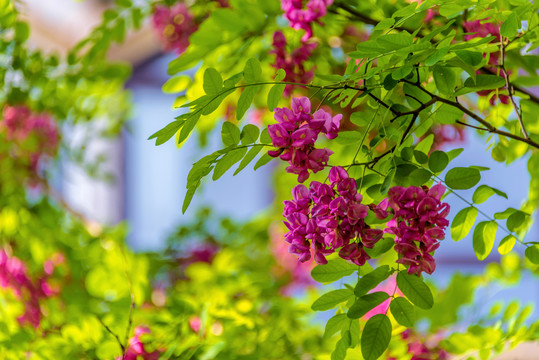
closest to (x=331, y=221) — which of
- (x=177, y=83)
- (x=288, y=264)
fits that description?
(x=177, y=83)

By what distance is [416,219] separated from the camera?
0.33 metres

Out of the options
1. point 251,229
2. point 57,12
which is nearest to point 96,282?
point 251,229

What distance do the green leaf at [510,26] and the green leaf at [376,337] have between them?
0.18 m

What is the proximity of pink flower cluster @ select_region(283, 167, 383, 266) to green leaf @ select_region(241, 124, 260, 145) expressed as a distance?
0.05 m

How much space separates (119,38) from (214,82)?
35 cm

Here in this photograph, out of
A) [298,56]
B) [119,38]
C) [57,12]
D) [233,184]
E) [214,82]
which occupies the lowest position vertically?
[214,82]

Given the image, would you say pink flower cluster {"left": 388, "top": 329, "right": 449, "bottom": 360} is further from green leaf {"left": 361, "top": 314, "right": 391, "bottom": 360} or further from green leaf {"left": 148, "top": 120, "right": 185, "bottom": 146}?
green leaf {"left": 148, "top": 120, "right": 185, "bottom": 146}

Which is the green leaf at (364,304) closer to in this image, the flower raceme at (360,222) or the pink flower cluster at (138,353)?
the flower raceme at (360,222)

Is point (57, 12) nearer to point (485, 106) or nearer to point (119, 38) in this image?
point (119, 38)

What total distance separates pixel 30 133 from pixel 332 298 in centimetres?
84

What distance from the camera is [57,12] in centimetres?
278

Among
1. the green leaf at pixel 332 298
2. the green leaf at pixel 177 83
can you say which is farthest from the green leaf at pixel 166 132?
the green leaf at pixel 177 83

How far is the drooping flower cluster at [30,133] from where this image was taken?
102 cm

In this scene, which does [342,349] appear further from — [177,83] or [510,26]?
[177,83]
